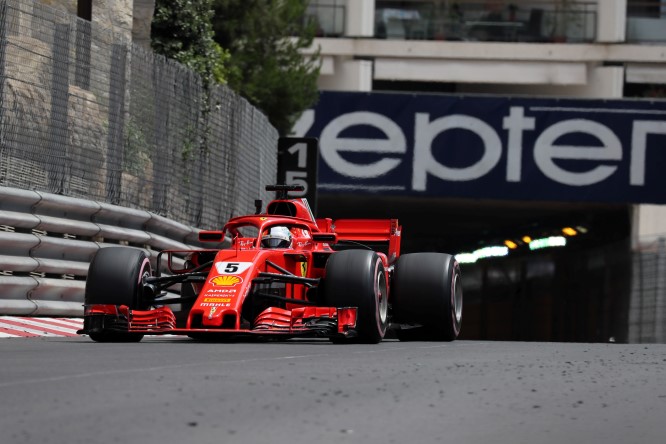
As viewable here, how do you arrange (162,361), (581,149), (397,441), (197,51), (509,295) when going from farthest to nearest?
(509,295)
(581,149)
(197,51)
(162,361)
(397,441)

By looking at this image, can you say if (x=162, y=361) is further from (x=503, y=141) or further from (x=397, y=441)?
(x=503, y=141)

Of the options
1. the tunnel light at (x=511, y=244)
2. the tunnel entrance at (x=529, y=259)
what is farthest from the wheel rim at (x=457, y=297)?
the tunnel light at (x=511, y=244)

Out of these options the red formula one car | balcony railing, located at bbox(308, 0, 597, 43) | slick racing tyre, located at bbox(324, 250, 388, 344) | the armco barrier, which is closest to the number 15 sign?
the armco barrier

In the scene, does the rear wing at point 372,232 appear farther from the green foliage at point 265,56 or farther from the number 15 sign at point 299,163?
the green foliage at point 265,56

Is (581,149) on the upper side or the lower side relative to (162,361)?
upper

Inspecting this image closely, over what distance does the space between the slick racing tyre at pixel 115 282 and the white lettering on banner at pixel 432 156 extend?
19.1 meters

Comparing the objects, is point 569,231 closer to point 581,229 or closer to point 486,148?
point 581,229

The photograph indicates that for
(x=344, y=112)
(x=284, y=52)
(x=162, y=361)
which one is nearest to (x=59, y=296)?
(x=162, y=361)

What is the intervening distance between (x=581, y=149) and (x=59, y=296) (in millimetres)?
18201

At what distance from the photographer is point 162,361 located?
824cm

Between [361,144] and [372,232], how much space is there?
16278 millimetres

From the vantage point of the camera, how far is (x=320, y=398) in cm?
627

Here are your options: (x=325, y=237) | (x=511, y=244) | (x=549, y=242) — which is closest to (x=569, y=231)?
(x=549, y=242)

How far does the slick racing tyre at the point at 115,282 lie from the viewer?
Answer: 1149 cm
